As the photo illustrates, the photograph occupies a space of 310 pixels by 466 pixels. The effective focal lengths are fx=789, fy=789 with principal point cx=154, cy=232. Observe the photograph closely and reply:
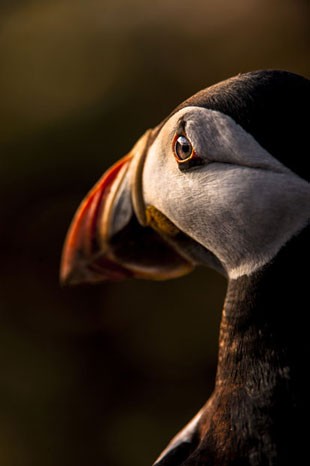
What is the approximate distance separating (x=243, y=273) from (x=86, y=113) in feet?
10.2

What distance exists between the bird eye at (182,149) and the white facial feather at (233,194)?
17mm

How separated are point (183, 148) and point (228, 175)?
11 cm

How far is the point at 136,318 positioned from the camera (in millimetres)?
4172

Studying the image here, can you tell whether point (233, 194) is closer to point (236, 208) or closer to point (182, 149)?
point (236, 208)


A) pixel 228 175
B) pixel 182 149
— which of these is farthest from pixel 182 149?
pixel 228 175

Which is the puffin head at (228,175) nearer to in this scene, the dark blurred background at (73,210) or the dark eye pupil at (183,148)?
the dark eye pupil at (183,148)

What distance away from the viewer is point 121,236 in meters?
1.45

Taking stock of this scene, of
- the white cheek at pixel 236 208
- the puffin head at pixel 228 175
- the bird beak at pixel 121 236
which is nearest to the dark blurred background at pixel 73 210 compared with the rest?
the bird beak at pixel 121 236

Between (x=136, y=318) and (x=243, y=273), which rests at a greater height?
(x=243, y=273)

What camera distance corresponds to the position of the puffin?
104 centimetres

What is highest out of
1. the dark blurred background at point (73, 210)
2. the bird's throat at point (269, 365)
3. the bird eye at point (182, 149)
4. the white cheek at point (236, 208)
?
the bird eye at point (182, 149)

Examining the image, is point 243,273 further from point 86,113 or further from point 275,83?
point 86,113

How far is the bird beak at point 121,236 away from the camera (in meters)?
1.37

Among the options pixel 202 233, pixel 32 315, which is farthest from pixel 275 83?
pixel 32 315
